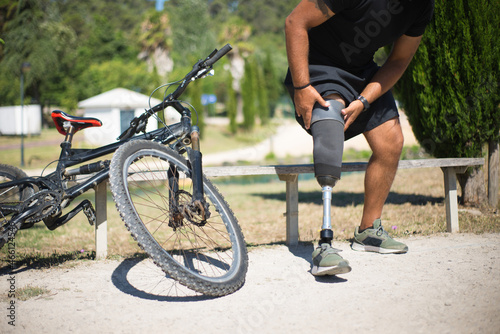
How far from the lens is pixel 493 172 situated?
577cm

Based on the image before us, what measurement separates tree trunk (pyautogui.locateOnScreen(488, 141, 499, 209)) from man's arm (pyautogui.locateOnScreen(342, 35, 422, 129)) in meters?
3.10

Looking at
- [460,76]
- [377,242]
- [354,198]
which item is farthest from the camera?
[354,198]

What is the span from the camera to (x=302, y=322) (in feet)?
7.34

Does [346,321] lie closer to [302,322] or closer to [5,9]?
[302,322]

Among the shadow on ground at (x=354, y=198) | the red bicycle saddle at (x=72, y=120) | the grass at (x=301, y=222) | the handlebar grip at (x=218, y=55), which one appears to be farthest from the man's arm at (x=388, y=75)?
the shadow on ground at (x=354, y=198)

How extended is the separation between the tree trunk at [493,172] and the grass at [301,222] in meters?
0.24

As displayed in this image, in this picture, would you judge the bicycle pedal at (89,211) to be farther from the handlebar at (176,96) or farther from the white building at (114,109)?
the white building at (114,109)

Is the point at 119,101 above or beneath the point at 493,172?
above

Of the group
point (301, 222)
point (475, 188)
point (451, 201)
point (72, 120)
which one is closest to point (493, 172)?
point (475, 188)

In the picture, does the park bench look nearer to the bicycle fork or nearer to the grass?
the grass

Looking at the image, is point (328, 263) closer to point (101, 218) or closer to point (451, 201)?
point (101, 218)

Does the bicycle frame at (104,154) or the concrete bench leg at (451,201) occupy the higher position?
the bicycle frame at (104,154)

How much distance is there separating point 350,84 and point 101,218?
219 centimetres

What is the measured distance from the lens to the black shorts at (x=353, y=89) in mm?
3102
